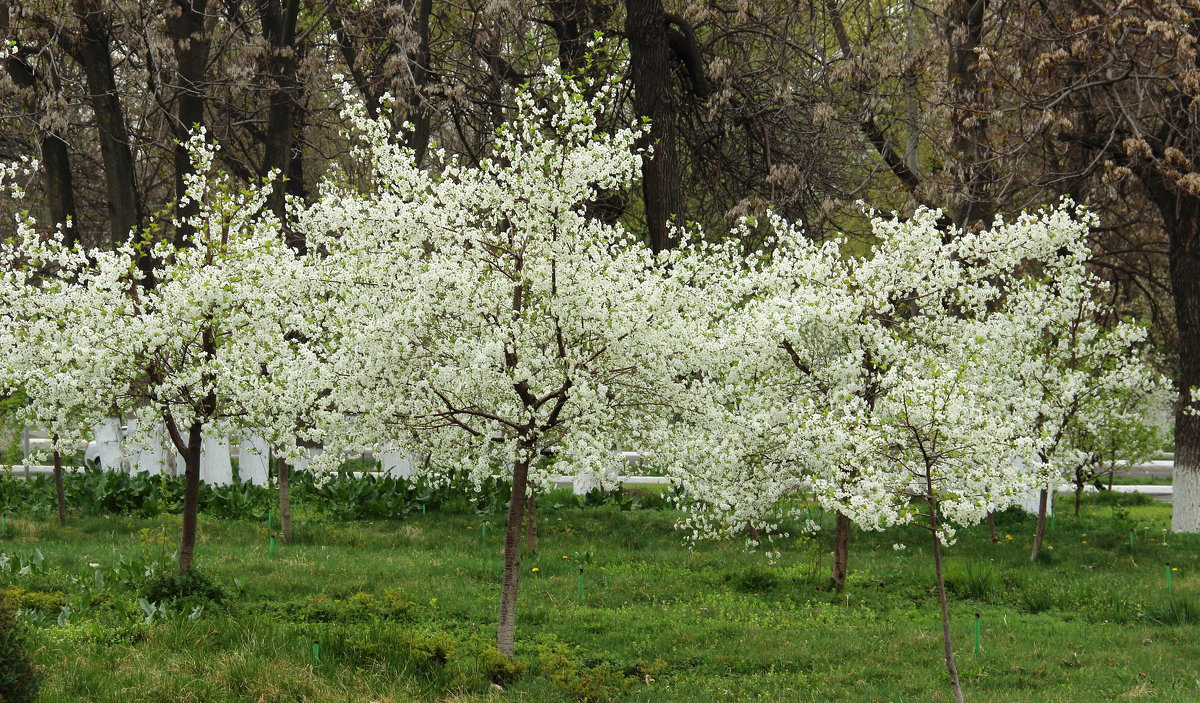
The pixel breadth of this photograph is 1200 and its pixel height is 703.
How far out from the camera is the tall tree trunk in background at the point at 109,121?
14.5 meters

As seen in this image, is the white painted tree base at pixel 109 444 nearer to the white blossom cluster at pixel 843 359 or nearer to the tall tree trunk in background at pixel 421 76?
the tall tree trunk in background at pixel 421 76

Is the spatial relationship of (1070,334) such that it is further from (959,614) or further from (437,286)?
(437,286)

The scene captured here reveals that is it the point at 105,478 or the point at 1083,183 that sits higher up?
the point at 1083,183

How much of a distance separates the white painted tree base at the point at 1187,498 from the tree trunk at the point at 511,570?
10282mm

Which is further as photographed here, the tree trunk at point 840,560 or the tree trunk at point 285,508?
the tree trunk at point 285,508

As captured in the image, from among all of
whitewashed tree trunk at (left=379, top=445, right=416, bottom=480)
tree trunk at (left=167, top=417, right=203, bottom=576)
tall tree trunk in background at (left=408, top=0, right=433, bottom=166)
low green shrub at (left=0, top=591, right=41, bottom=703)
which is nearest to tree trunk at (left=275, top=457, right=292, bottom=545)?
tree trunk at (left=167, top=417, right=203, bottom=576)

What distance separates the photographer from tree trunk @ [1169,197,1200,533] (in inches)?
567

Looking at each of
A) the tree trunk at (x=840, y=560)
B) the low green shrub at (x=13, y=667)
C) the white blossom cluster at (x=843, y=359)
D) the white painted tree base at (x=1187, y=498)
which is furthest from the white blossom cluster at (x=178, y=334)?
the white painted tree base at (x=1187, y=498)

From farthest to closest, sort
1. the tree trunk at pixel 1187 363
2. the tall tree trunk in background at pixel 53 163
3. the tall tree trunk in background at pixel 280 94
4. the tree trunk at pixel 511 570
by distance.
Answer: the tall tree trunk in background at pixel 280 94, the tall tree trunk in background at pixel 53 163, the tree trunk at pixel 1187 363, the tree trunk at pixel 511 570

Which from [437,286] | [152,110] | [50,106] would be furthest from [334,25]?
[437,286]

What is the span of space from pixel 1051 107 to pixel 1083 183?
2.65 meters

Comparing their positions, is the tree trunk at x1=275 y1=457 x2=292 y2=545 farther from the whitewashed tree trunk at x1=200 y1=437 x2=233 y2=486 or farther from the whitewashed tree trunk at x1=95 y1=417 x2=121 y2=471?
the whitewashed tree trunk at x1=95 y1=417 x2=121 y2=471

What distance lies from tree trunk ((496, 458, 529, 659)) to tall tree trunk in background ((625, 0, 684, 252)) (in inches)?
254

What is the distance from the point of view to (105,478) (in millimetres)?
15125
